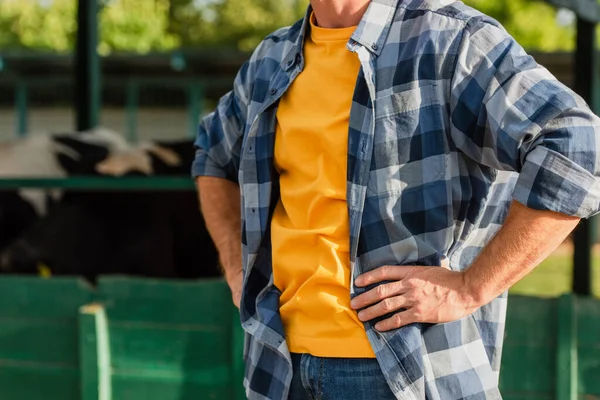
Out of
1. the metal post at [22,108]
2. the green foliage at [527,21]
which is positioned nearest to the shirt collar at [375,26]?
the metal post at [22,108]

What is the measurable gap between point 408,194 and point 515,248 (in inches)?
9.5

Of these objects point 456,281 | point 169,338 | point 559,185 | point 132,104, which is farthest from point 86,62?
point 132,104

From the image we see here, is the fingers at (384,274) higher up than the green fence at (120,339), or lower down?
higher up

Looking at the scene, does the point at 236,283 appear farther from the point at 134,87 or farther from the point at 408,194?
the point at 134,87

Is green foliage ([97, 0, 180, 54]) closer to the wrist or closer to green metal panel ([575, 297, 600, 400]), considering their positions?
green metal panel ([575, 297, 600, 400])

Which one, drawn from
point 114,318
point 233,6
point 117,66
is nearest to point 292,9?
point 233,6

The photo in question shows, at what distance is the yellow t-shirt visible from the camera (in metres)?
1.74

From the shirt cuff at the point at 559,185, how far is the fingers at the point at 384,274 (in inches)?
11.8

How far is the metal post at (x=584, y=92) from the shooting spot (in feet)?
11.5

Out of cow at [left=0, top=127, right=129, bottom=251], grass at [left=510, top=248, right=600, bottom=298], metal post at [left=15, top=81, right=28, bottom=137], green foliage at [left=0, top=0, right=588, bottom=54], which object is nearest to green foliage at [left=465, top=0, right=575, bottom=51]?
green foliage at [left=0, top=0, right=588, bottom=54]

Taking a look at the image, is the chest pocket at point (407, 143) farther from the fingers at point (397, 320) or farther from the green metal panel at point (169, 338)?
the green metal panel at point (169, 338)

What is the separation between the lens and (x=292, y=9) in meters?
30.4

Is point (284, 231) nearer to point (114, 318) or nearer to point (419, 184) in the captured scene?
point (419, 184)

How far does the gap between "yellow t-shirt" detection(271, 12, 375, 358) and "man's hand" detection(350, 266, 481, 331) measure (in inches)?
2.1
